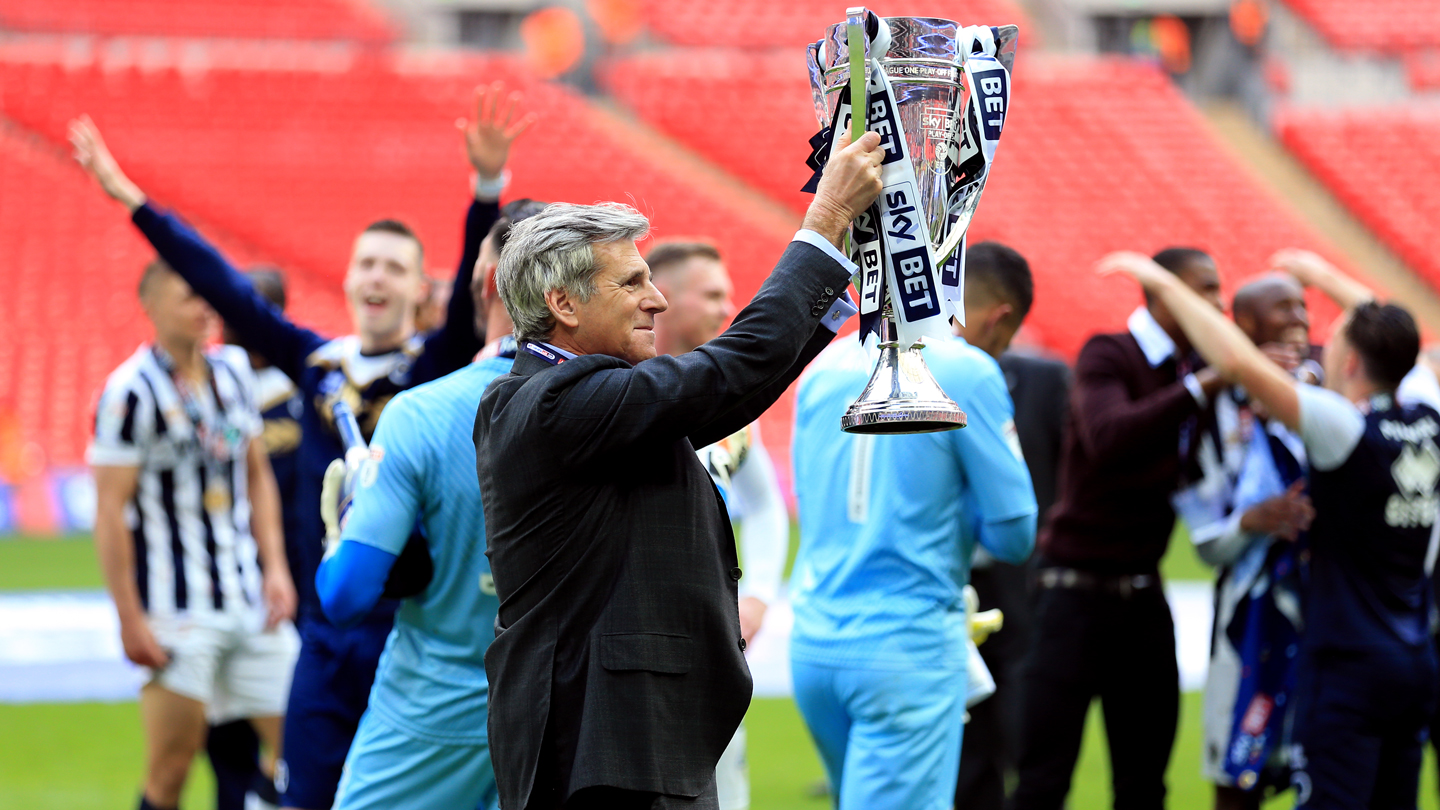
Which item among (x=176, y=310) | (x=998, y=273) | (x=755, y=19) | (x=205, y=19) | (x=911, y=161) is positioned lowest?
(x=176, y=310)

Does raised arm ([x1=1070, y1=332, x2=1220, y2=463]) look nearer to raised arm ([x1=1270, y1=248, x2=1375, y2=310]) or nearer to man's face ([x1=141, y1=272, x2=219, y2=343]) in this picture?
raised arm ([x1=1270, y1=248, x2=1375, y2=310])

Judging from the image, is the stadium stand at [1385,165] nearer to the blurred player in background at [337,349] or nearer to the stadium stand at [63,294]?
the stadium stand at [63,294]

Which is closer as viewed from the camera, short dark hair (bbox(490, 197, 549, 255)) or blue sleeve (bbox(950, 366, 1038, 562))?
short dark hair (bbox(490, 197, 549, 255))

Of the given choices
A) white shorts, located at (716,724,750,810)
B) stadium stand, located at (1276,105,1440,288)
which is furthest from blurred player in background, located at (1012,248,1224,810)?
stadium stand, located at (1276,105,1440,288)

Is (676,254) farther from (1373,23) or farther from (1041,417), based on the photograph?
(1373,23)

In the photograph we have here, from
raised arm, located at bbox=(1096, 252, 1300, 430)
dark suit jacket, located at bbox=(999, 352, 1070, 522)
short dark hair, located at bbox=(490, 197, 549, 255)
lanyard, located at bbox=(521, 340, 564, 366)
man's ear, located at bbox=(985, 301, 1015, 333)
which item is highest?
short dark hair, located at bbox=(490, 197, 549, 255)

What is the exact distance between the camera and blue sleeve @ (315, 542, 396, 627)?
306 cm

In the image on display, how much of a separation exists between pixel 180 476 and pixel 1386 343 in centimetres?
388

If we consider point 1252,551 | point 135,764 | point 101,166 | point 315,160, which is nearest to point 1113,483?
point 1252,551

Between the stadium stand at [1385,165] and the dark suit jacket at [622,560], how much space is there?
20940 mm

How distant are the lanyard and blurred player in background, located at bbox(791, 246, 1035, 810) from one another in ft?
4.14

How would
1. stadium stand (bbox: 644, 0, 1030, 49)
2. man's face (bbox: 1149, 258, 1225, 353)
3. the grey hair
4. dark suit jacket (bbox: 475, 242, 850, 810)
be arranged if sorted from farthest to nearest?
stadium stand (bbox: 644, 0, 1030, 49), man's face (bbox: 1149, 258, 1225, 353), the grey hair, dark suit jacket (bbox: 475, 242, 850, 810)

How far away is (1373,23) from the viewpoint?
80.7ft

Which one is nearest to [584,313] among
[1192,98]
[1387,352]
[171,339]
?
[1387,352]
